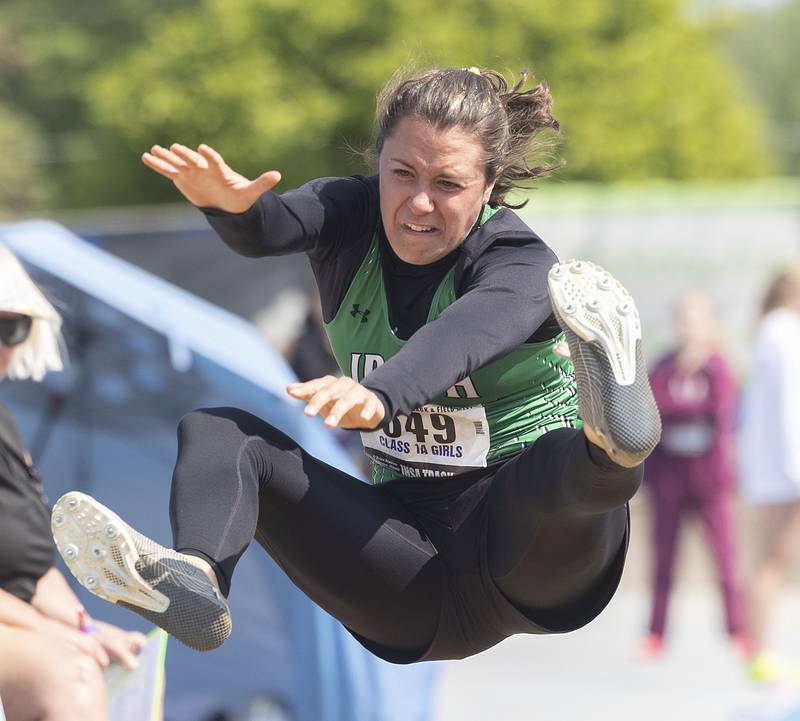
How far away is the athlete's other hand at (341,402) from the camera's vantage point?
2127mm

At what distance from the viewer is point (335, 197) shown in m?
2.81

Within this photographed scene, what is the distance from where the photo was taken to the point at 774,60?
5059cm

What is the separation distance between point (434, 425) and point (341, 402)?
615 mm

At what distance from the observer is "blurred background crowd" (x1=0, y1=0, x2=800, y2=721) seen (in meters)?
4.90

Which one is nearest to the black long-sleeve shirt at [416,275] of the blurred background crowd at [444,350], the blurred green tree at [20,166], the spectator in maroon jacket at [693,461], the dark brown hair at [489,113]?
the dark brown hair at [489,113]

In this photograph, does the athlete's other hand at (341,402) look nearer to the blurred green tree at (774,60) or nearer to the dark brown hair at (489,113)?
the dark brown hair at (489,113)

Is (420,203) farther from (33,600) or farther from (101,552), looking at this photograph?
(33,600)

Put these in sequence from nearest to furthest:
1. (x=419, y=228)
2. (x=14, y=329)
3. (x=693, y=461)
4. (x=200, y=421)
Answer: (x=200, y=421), (x=419, y=228), (x=14, y=329), (x=693, y=461)

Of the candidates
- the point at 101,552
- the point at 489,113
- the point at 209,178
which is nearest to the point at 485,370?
the point at 489,113

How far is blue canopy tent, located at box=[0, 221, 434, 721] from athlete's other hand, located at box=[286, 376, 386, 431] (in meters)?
2.18

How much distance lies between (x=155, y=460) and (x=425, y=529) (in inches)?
110

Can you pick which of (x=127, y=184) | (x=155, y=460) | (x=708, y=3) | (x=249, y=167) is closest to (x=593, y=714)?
(x=155, y=460)

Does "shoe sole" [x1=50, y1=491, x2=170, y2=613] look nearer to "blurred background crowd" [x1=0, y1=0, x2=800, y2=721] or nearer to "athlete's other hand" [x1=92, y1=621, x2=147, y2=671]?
"athlete's other hand" [x1=92, y1=621, x2=147, y2=671]

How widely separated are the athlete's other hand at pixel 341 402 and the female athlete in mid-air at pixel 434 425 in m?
0.11
